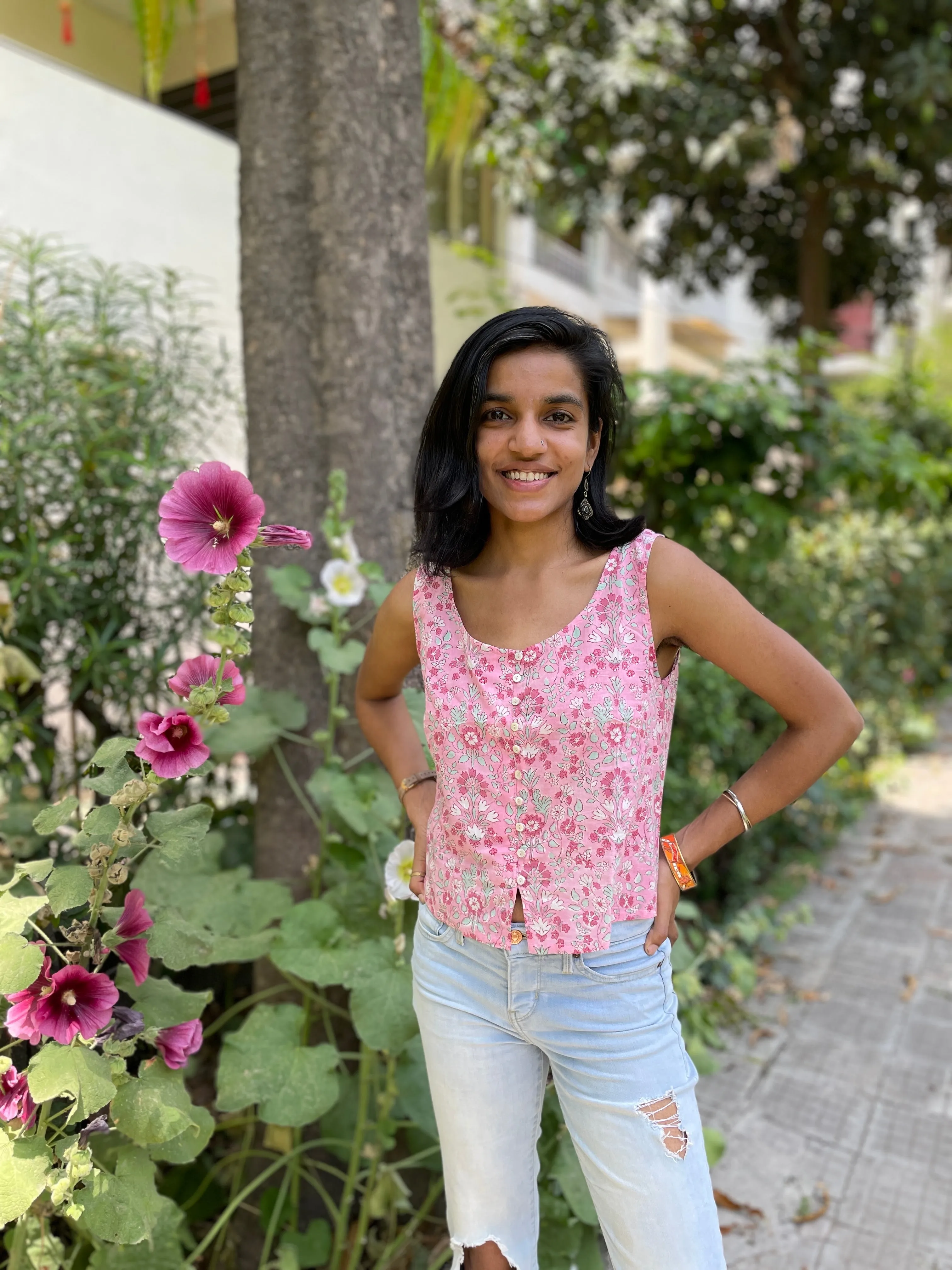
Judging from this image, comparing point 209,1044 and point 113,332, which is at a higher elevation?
point 113,332

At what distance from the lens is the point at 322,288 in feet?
6.98

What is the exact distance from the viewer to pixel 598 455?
1.52 meters

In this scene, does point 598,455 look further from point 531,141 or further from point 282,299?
point 531,141

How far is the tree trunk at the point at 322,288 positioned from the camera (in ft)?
6.91

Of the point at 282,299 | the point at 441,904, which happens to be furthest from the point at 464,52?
the point at 441,904

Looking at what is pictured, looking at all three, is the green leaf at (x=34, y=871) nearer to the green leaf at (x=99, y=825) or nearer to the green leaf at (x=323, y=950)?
the green leaf at (x=99, y=825)

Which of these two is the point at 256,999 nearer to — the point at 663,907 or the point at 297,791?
the point at 297,791

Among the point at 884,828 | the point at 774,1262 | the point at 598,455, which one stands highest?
the point at 598,455

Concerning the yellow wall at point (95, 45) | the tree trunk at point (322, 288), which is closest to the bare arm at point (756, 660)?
the tree trunk at point (322, 288)

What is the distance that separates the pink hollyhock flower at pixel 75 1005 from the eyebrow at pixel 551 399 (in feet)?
2.99

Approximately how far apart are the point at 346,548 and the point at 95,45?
539 cm

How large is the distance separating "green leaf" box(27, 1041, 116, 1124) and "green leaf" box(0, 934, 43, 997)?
0.09m

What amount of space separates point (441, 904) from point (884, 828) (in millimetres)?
4215

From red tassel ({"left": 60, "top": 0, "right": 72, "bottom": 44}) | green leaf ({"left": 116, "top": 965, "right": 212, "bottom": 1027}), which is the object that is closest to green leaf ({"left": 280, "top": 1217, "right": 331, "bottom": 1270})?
green leaf ({"left": 116, "top": 965, "right": 212, "bottom": 1027})
